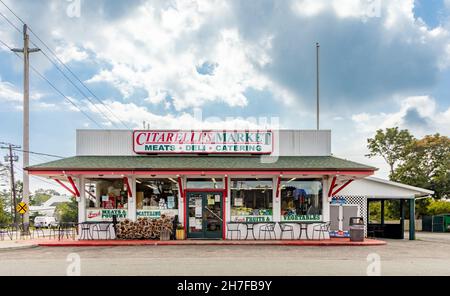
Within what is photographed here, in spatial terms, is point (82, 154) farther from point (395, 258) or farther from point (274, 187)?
point (395, 258)

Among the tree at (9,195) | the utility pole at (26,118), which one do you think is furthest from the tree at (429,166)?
the tree at (9,195)

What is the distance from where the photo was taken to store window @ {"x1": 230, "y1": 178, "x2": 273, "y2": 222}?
61.4ft

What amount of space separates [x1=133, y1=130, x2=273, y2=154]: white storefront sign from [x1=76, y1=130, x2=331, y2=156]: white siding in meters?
0.53

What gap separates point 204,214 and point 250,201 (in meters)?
2.10

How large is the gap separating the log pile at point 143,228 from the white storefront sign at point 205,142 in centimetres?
319

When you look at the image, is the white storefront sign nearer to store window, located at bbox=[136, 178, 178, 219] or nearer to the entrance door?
store window, located at bbox=[136, 178, 178, 219]

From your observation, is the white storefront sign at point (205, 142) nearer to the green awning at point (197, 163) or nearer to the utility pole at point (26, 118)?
the green awning at point (197, 163)

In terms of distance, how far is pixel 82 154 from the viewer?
780 inches

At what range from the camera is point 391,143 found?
4569cm

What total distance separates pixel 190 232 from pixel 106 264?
763 cm

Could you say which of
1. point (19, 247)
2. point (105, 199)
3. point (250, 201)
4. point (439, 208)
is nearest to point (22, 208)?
point (19, 247)

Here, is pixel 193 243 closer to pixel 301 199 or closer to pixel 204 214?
pixel 204 214

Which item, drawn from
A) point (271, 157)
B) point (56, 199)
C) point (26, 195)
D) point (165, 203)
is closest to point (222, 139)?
point (271, 157)

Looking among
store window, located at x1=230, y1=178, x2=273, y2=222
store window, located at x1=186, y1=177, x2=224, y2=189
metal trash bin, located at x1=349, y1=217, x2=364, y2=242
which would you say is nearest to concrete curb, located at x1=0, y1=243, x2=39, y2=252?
store window, located at x1=186, y1=177, x2=224, y2=189
